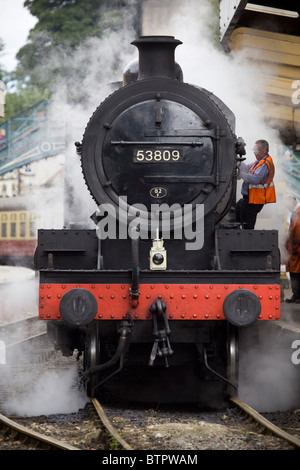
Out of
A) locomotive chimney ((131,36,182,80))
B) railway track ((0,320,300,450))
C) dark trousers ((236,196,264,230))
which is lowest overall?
railway track ((0,320,300,450))

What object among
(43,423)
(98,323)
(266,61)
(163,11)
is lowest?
(43,423)

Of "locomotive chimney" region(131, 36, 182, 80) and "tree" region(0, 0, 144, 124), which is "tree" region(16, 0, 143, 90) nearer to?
"tree" region(0, 0, 144, 124)

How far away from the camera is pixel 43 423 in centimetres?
514

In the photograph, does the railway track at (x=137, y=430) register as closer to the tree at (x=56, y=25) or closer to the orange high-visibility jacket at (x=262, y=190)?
the orange high-visibility jacket at (x=262, y=190)

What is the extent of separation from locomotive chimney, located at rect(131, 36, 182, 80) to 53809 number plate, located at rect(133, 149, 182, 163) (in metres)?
0.60

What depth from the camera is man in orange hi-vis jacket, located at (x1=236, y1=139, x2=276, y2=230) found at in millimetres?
6246

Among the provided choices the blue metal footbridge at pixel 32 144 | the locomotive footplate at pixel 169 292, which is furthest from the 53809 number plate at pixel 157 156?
the blue metal footbridge at pixel 32 144

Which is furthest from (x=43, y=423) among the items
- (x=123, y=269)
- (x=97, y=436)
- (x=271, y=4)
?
(x=271, y=4)

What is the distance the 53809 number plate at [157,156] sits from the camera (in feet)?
18.3

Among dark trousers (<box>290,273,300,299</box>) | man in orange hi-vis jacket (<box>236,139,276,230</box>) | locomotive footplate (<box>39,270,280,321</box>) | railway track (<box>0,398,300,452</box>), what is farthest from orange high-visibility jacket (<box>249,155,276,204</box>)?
dark trousers (<box>290,273,300,299</box>)

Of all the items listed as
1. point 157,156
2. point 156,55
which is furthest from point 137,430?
point 156,55

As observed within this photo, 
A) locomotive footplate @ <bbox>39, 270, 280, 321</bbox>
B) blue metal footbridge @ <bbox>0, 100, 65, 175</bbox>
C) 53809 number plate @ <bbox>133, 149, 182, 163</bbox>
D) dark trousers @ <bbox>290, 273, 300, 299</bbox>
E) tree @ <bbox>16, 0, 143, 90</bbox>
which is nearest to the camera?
locomotive footplate @ <bbox>39, 270, 280, 321</bbox>

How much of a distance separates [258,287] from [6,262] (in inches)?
708

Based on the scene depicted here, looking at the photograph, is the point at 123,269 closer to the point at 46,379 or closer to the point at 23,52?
the point at 46,379
